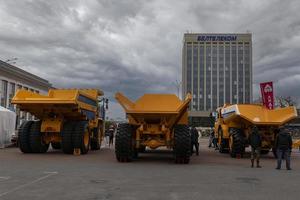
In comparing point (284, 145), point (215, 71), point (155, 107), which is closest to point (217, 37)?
point (215, 71)

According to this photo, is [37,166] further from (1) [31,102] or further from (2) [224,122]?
(2) [224,122]

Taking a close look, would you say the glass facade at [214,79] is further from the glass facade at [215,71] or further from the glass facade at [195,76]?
the glass facade at [195,76]

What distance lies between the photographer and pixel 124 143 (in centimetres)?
1655

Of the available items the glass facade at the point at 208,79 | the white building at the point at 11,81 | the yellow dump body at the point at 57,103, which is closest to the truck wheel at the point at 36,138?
the yellow dump body at the point at 57,103

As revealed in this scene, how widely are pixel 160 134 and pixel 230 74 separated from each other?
122m

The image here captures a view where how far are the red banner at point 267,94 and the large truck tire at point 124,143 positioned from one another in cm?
840

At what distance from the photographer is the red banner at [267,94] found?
2267 cm

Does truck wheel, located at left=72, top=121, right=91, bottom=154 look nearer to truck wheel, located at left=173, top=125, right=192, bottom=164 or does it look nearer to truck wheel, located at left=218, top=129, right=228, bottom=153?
truck wheel, located at left=173, top=125, right=192, bottom=164

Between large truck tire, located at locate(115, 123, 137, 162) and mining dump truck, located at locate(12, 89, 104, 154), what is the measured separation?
11.4 ft

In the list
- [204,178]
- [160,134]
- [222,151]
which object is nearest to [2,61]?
[222,151]

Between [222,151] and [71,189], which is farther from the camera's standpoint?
[222,151]

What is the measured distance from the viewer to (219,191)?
9.98 m

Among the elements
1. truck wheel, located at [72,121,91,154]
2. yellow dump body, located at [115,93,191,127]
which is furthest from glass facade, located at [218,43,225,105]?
yellow dump body, located at [115,93,191,127]

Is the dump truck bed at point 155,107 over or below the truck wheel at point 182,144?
over
